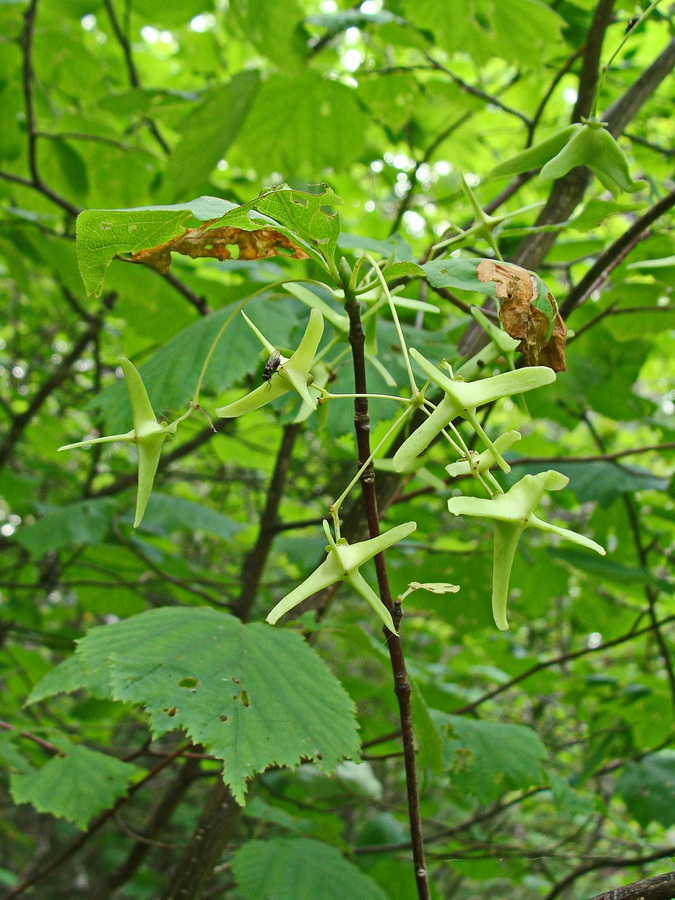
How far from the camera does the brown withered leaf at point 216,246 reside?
66 centimetres

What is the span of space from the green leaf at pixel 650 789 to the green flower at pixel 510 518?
1529 millimetres

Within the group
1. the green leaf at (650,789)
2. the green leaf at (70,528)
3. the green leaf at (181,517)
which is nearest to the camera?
the green leaf at (650,789)

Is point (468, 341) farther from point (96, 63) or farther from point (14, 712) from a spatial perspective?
point (14, 712)

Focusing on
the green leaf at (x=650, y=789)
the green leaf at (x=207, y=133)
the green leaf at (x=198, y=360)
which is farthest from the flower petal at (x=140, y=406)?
the green leaf at (x=650, y=789)

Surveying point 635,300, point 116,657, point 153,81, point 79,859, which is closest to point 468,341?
point 635,300

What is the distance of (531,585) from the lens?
2.02m

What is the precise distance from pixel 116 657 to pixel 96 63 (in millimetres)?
1948

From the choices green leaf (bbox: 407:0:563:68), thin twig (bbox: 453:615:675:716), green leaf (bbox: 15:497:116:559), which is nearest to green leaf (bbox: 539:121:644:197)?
thin twig (bbox: 453:615:675:716)

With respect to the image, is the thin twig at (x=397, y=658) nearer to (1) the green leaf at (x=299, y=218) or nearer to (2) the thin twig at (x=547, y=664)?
(1) the green leaf at (x=299, y=218)

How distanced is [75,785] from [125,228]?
105 centimetres

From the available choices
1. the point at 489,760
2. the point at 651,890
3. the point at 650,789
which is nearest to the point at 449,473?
the point at 651,890

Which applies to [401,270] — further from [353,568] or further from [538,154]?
[353,568]

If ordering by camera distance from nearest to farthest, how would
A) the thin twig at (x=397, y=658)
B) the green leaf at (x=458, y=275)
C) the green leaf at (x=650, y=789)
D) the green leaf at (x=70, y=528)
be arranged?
the thin twig at (x=397, y=658) < the green leaf at (x=458, y=275) < the green leaf at (x=650, y=789) < the green leaf at (x=70, y=528)

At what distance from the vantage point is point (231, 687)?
766 millimetres
